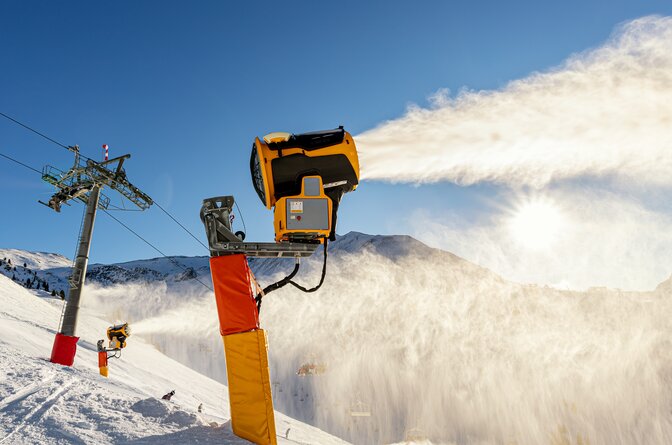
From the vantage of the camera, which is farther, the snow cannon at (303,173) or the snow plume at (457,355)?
the snow plume at (457,355)

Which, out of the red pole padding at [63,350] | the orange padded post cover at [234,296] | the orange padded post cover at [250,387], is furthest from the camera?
the red pole padding at [63,350]

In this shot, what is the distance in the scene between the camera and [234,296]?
5.17m

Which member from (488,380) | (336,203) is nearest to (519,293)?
(488,380)

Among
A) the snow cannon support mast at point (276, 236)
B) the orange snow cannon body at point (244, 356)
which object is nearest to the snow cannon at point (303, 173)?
the snow cannon support mast at point (276, 236)

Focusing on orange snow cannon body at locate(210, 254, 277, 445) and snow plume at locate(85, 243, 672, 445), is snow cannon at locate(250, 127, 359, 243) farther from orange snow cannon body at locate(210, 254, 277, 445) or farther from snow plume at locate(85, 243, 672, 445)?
snow plume at locate(85, 243, 672, 445)

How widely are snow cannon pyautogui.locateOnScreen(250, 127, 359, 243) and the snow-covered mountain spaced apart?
196ft

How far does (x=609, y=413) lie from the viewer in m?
70.6

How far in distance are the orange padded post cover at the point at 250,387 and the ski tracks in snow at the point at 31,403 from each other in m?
2.05

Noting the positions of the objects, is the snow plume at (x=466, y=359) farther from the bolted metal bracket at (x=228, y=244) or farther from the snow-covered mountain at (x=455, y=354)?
the bolted metal bracket at (x=228, y=244)

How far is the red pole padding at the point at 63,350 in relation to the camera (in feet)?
37.5

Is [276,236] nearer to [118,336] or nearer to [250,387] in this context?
[250,387]

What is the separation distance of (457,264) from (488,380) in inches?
777

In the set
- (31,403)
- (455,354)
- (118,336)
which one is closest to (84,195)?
(118,336)

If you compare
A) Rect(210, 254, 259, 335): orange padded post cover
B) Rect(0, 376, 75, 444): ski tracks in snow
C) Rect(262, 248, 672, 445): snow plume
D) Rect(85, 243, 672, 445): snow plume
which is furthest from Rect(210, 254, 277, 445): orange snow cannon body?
Rect(262, 248, 672, 445): snow plume
